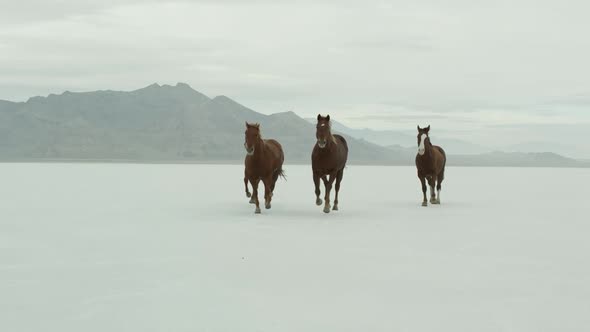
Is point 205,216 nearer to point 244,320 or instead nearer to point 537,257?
point 537,257

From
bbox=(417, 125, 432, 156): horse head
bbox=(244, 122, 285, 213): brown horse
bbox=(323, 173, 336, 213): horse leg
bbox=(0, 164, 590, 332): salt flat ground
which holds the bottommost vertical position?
bbox=(0, 164, 590, 332): salt flat ground

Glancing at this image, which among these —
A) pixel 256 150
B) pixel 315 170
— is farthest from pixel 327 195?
pixel 256 150

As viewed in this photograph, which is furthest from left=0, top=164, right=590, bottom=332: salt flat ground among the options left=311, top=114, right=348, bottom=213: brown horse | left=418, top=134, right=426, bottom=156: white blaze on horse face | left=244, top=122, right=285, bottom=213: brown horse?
left=418, top=134, right=426, bottom=156: white blaze on horse face

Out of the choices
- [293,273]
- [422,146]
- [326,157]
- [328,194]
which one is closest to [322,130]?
[326,157]

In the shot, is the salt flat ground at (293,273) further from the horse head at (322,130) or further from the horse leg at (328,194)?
the horse head at (322,130)

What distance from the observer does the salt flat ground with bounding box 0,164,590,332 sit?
5.72 m

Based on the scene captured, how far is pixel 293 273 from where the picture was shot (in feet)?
25.3

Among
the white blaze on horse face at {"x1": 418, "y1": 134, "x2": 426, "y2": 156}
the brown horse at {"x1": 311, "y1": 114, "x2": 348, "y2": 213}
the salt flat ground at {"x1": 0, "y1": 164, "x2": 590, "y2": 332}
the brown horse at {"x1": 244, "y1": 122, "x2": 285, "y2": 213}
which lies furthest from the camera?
the white blaze on horse face at {"x1": 418, "y1": 134, "x2": 426, "y2": 156}

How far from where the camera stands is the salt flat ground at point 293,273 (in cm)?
572

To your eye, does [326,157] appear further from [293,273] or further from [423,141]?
[293,273]

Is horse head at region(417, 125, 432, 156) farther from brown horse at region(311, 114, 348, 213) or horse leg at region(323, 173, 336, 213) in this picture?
horse leg at region(323, 173, 336, 213)

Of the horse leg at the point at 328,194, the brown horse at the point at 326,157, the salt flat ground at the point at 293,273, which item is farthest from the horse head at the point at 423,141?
the salt flat ground at the point at 293,273

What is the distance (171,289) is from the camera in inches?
269

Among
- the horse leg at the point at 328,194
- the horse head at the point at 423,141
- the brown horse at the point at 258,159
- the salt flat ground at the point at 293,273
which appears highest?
the horse head at the point at 423,141
